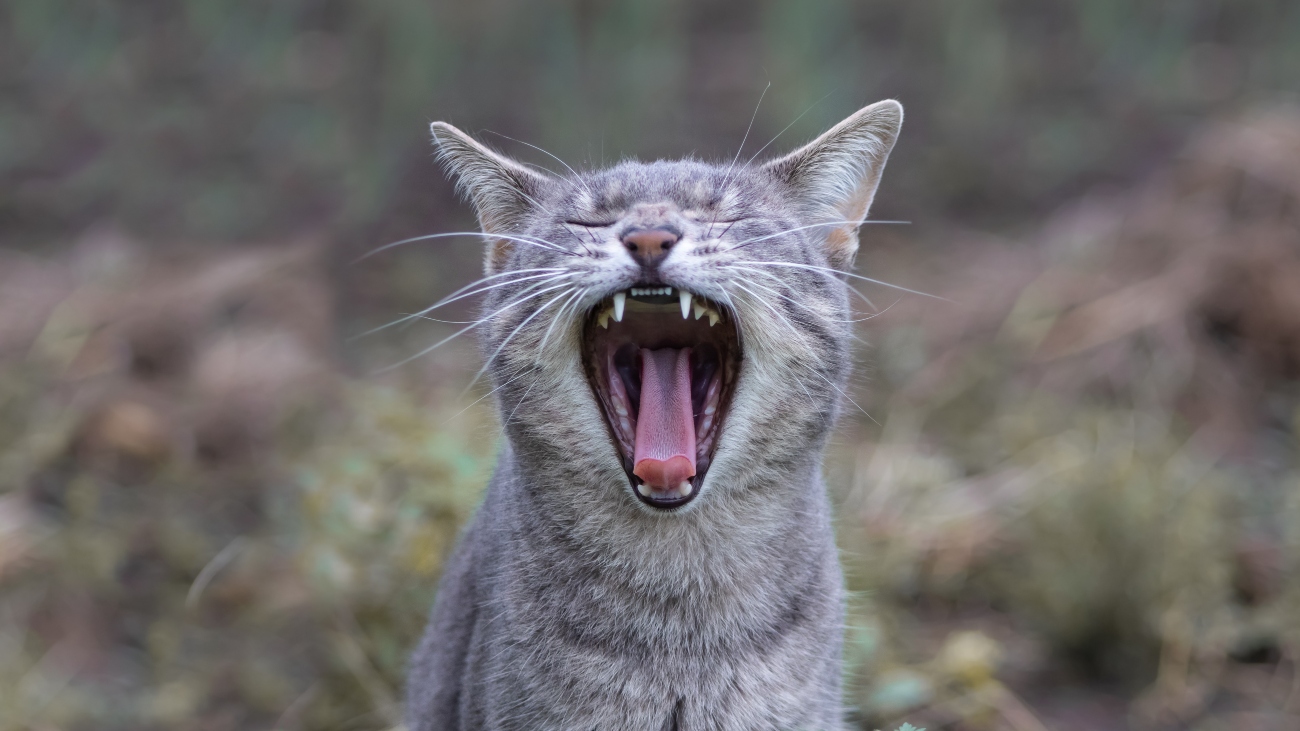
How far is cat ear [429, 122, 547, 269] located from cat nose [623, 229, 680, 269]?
2.04ft

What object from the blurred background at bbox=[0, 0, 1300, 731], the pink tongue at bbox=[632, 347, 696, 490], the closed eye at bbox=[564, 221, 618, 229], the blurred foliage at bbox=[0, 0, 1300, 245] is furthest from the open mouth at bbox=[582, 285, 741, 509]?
the blurred foliage at bbox=[0, 0, 1300, 245]

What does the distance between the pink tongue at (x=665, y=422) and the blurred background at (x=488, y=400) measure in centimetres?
62

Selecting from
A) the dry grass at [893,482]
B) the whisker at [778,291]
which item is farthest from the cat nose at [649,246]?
the dry grass at [893,482]

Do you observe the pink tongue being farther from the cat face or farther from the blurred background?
the blurred background

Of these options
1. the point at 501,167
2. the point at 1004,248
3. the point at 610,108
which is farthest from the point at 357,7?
the point at 501,167

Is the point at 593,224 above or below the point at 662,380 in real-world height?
above

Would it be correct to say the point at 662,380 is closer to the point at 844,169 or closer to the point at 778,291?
the point at 778,291

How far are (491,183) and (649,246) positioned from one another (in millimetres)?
753

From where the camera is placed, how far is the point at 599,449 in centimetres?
226

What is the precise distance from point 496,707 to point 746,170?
138cm

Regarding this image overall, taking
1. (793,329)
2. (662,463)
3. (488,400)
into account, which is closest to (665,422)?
(662,463)

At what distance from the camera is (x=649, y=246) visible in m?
2.10

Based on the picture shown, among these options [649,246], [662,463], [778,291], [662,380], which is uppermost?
[649,246]

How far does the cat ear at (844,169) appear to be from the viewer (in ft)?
8.55
